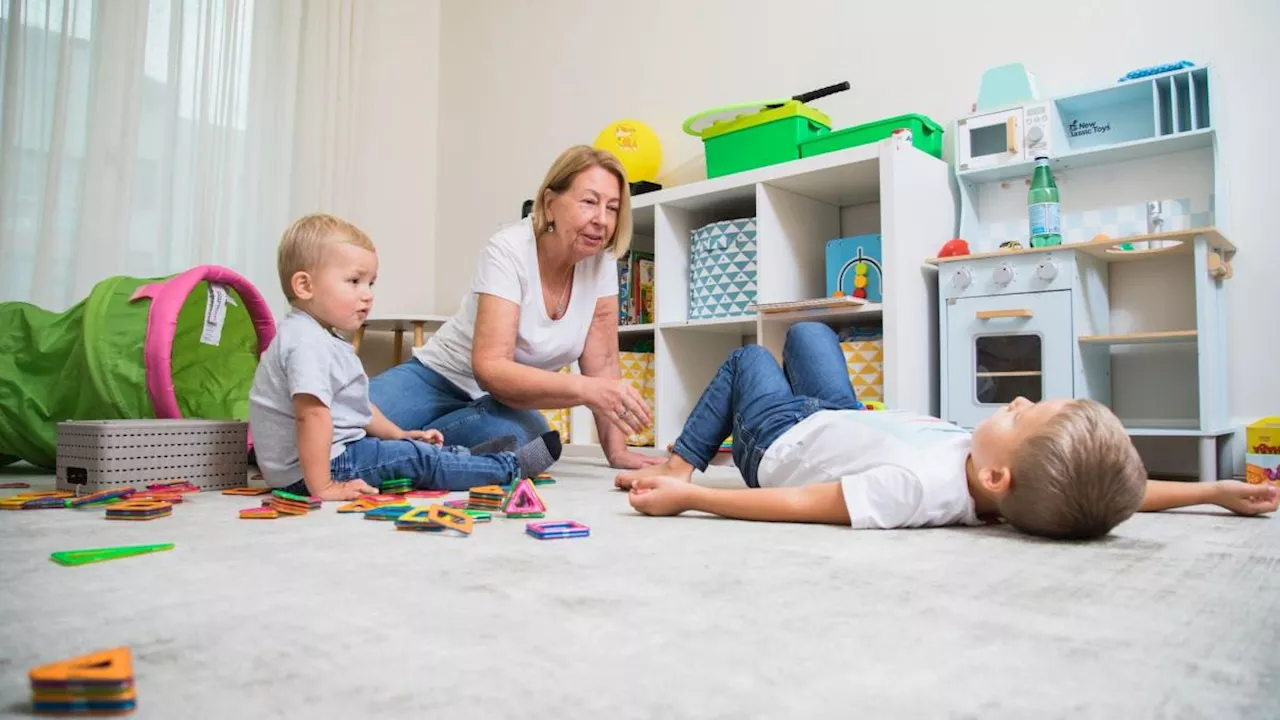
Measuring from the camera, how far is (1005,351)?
217 cm

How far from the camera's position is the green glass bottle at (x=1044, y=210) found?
2178 millimetres

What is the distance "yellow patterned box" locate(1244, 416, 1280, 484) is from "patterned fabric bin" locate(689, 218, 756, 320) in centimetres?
131

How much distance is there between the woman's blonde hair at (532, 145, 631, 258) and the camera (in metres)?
1.94

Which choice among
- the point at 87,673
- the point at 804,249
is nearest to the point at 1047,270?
the point at 804,249

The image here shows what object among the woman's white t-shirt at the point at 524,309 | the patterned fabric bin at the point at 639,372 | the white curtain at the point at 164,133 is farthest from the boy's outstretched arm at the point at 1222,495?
the white curtain at the point at 164,133

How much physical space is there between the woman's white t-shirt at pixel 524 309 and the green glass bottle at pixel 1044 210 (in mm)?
1093

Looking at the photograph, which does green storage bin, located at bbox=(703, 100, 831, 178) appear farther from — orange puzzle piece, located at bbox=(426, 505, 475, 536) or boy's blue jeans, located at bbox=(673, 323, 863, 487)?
orange puzzle piece, located at bbox=(426, 505, 475, 536)

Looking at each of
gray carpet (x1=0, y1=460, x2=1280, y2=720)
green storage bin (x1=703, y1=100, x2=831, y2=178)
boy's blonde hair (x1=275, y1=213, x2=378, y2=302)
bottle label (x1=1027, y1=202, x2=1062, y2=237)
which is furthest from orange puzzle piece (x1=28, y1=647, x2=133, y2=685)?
green storage bin (x1=703, y1=100, x2=831, y2=178)

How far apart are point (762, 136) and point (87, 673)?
2.39 metres

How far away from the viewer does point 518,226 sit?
2.04m

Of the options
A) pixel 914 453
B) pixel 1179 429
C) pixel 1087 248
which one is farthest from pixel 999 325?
pixel 914 453

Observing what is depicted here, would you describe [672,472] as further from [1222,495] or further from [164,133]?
[164,133]

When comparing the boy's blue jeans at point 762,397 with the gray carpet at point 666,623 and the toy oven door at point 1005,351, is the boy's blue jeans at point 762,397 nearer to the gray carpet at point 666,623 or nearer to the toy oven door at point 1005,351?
the gray carpet at point 666,623

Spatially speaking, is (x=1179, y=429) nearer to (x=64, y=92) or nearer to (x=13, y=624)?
(x=13, y=624)
